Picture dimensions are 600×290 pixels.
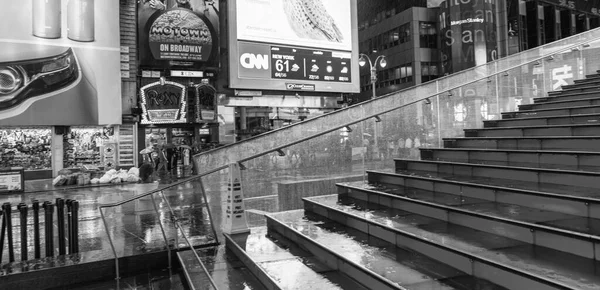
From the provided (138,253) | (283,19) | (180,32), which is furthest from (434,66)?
(138,253)

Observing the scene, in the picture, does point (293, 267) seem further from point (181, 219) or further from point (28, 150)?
point (28, 150)

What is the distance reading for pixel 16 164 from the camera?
741 inches

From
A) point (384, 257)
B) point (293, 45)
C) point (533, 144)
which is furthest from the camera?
point (293, 45)

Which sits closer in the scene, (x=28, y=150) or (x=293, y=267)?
(x=293, y=267)

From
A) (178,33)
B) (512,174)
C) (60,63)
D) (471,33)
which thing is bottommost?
(512,174)

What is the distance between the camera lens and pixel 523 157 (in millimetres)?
6062

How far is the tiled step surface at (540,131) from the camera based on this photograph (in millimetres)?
6191

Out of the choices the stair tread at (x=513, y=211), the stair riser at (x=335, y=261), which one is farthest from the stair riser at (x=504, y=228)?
the stair riser at (x=335, y=261)

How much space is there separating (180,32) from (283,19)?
16.6 ft

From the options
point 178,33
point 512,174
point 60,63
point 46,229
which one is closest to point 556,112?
point 512,174

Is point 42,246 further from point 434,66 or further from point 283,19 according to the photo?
point 434,66

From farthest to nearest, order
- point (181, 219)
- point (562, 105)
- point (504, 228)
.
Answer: point (562, 105), point (181, 219), point (504, 228)

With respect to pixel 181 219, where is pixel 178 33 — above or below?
above

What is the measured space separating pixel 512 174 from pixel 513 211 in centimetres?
137
